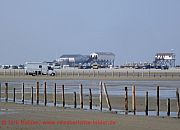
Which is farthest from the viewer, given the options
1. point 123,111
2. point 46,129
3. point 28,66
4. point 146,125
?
point 28,66

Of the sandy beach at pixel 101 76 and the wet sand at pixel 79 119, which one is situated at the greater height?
the wet sand at pixel 79 119

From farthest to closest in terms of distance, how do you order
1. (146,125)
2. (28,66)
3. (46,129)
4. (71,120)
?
1. (28,66)
2. (71,120)
3. (146,125)
4. (46,129)

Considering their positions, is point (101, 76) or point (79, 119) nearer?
point (79, 119)

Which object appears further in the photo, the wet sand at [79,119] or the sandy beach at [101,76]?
the sandy beach at [101,76]

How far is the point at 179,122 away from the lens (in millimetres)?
23297

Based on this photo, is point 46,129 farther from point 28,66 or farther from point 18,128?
point 28,66

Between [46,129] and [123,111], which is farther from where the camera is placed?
[123,111]

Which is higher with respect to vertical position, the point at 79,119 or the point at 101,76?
the point at 79,119

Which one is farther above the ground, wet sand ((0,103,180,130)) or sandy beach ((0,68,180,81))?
wet sand ((0,103,180,130))

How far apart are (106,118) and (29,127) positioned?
515 cm

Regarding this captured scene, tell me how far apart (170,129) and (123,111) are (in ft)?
30.6

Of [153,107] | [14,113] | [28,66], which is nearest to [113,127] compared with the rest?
[14,113]

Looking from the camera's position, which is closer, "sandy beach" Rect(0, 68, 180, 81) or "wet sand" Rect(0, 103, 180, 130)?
"wet sand" Rect(0, 103, 180, 130)

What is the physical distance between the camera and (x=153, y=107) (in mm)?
31812
